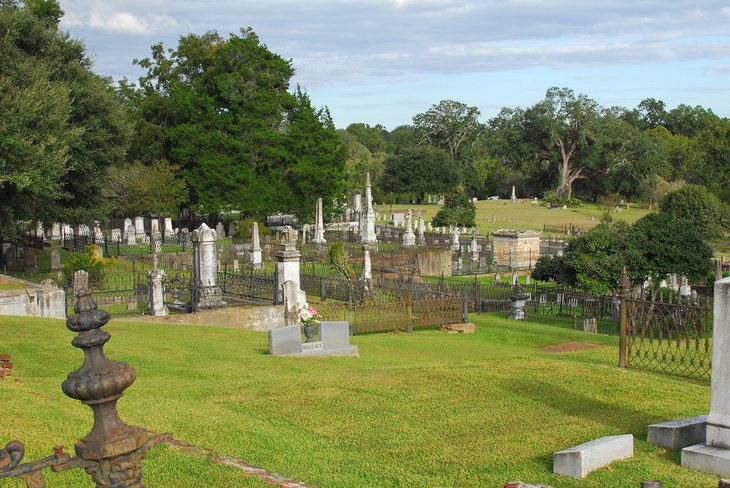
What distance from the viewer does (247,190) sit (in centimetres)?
4850

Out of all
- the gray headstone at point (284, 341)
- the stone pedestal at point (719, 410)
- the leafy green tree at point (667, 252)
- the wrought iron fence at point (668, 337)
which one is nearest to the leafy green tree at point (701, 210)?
the leafy green tree at point (667, 252)

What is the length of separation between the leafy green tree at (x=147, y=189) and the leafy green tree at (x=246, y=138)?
1295 mm

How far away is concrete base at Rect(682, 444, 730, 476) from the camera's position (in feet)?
25.0

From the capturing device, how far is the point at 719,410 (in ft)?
25.9

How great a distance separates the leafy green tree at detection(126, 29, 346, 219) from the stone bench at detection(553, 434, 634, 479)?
41860mm

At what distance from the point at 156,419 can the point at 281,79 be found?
4420 cm

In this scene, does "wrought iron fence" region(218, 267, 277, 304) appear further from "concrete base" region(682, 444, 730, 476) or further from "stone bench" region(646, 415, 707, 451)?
"concrete base" region(682, 444, 730, 476)

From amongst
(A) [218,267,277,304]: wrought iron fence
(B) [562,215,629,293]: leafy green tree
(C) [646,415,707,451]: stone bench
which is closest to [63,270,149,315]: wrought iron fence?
(A) [218,267,277,304]: wrought iron fence

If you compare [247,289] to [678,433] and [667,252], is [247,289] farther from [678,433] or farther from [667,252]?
[678,433]

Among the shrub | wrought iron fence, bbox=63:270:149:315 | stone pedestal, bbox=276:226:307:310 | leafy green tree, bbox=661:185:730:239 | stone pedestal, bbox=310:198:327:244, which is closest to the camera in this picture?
stone pedestal, bbox=276:226:307:310

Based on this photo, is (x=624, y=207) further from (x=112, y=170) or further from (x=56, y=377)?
(x=56, y=377)

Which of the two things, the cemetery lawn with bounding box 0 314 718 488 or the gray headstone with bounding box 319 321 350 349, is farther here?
the gray headstone with bounding box 319 321 350 349

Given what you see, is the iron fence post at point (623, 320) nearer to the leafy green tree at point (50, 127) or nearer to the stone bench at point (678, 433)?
the stone bench at point (678, 433)

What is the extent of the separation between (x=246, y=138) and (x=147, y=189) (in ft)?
22.5
